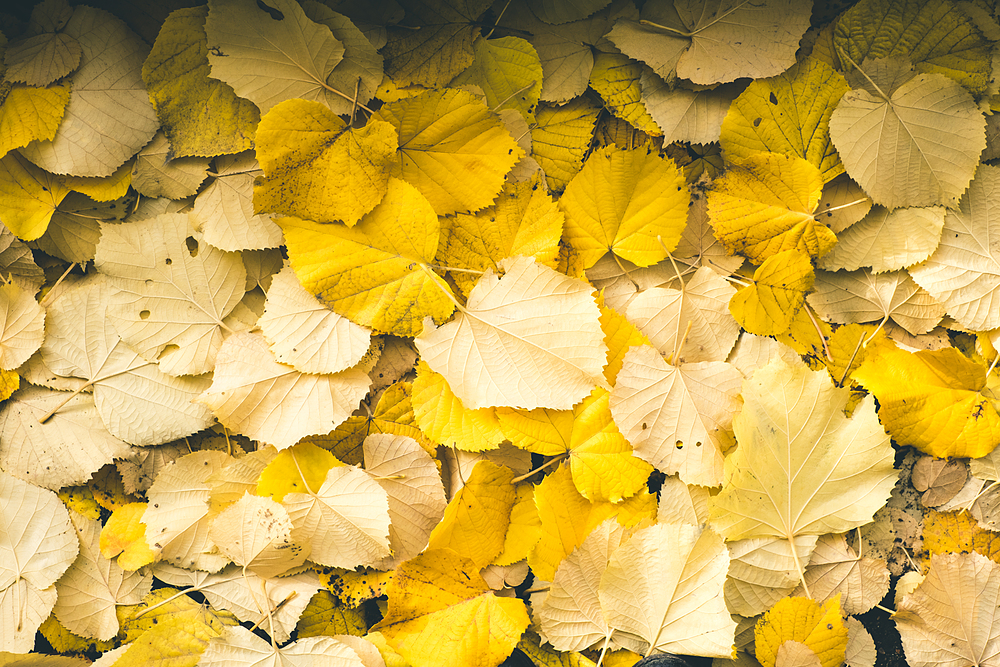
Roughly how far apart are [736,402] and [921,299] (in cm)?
31

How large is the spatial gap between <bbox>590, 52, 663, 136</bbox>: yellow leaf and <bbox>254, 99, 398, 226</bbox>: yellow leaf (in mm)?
303

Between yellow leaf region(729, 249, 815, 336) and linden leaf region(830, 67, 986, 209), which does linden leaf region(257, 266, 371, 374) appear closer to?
yellow leaf region(729, 249, 815, 336)

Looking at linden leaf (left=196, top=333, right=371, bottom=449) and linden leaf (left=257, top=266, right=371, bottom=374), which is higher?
linden leaf (left=257, top=266, right=371, bottom=374)

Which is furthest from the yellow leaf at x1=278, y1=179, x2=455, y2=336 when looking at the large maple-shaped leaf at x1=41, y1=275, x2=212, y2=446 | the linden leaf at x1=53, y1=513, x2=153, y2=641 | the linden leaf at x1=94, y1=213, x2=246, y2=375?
the linden leaf at x1=53, y1=513, x2=153, y2=641

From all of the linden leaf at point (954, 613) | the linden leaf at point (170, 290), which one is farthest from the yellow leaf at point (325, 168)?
the linden leaf at point (954, 613)

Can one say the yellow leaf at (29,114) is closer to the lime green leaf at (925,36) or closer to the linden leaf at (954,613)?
the lime green leaf at (925,36)

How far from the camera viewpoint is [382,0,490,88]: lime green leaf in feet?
2.33

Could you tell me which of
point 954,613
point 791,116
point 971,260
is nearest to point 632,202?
point 791,116

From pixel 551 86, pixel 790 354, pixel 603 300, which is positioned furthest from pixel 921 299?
pixel 551 86

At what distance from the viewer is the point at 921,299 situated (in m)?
0.74

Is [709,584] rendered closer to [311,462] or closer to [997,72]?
[311,462]

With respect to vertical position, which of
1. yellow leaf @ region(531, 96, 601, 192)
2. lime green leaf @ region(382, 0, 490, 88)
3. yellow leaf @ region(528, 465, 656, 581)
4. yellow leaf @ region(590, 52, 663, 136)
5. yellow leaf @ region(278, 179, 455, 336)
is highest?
lime green leaf @ region(382, 0, 490, 88)

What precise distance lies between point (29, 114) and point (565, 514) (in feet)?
2.92

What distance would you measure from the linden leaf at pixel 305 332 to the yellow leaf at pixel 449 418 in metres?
0.10
